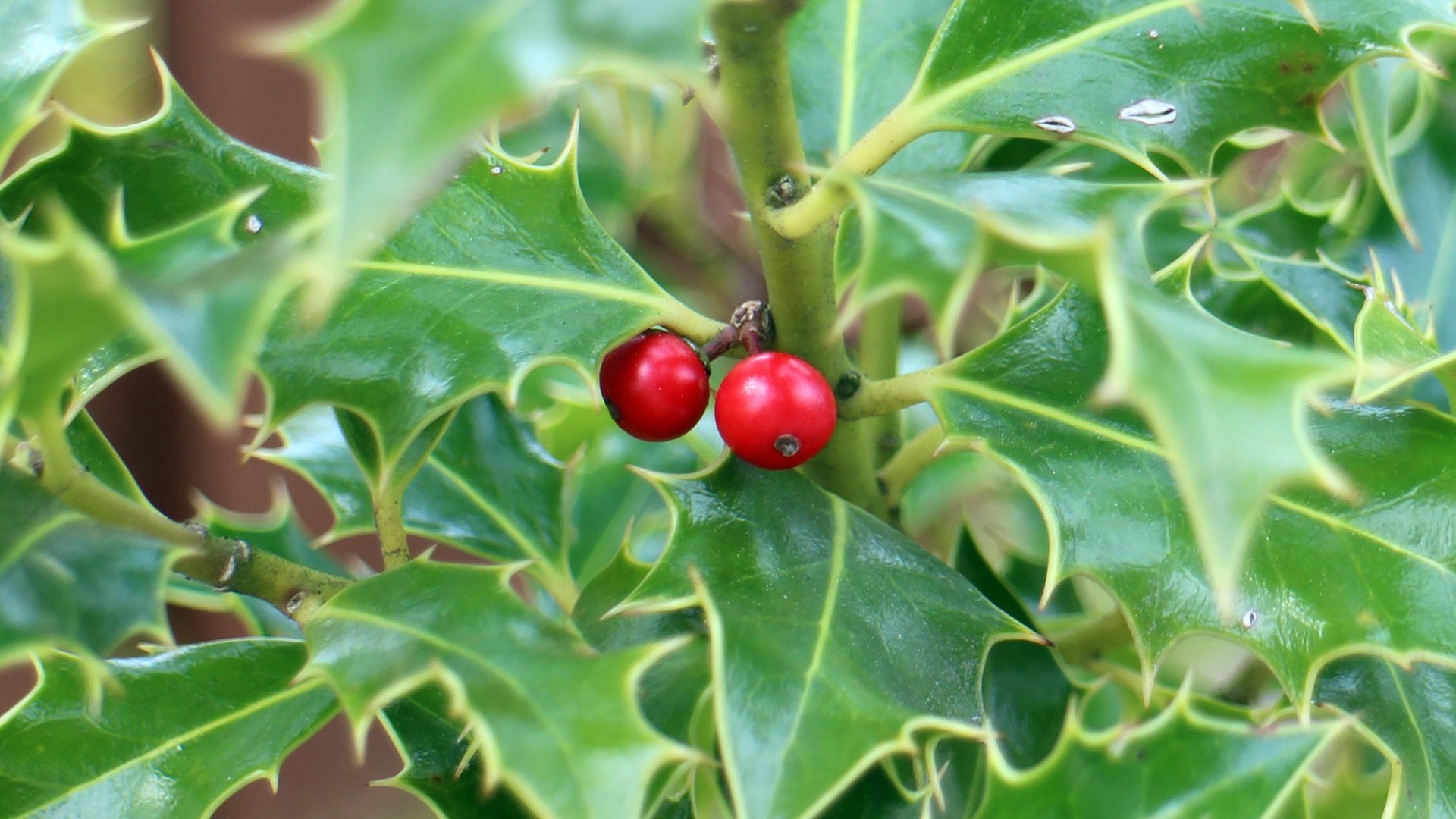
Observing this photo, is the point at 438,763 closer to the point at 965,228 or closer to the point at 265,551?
the point at 265,551

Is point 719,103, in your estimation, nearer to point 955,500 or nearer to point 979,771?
point 979,771

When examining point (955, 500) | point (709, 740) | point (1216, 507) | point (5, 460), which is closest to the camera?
point (1216, 507)

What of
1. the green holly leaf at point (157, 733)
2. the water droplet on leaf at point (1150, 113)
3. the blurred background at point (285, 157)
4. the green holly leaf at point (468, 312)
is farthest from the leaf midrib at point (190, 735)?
the blurred background at point (285, 157)

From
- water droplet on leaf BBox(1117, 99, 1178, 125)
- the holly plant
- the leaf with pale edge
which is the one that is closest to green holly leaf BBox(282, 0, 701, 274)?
the holly plant

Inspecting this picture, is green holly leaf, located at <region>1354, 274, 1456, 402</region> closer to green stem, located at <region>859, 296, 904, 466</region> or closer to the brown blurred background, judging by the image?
green stem, located at <region>859, 296, 904, 466</region>

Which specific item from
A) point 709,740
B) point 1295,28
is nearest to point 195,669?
point 709,740

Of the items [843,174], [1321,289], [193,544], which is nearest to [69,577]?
[193,544]
